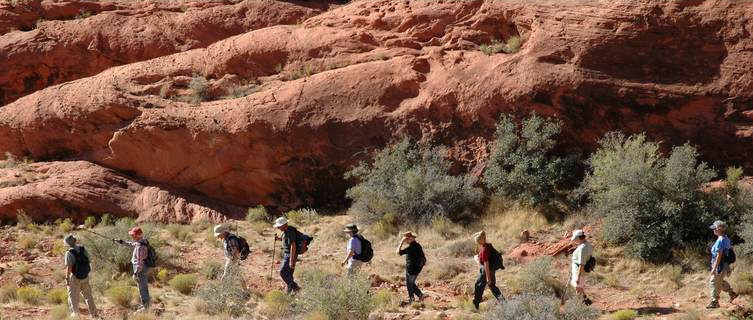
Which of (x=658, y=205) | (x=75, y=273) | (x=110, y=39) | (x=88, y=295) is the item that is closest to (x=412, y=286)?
(x=88, y=295)

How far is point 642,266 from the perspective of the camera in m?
14.6

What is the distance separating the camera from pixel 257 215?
19.2 metres

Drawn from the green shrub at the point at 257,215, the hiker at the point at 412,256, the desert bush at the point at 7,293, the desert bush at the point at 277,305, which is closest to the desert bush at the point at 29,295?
the desert bush at the point at 7,293

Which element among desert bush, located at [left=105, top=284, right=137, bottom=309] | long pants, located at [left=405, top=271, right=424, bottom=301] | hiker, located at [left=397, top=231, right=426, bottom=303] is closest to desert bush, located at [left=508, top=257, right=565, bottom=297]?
long pants, located at [left=405, top=271, right=424, bottom=301]

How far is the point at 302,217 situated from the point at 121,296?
6469 millimetres

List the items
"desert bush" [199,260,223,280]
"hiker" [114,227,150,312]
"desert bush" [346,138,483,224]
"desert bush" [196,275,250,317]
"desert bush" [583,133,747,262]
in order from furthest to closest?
"desert bush" [346,138,483,224] < "desert bush" [199,260,223,280] < "desert bush" [583,133,747,262] < "desert bush" [196,275,250,317] < "hiker" [114,227,150,312]

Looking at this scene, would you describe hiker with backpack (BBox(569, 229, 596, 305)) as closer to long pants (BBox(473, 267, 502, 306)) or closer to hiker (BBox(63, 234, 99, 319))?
long pants (BBox(473, 267, 502, 306))

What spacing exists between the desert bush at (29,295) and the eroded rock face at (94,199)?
217 inches

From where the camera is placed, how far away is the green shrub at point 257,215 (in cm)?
1925

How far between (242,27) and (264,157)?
5.35 m

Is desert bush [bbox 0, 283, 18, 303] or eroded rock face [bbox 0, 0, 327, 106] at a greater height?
eroded rock face [bbox 0, 0, 327, 106]

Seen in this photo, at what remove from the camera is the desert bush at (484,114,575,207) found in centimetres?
1734

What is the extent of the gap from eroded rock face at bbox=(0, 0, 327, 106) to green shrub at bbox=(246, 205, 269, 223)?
6047 millimetres

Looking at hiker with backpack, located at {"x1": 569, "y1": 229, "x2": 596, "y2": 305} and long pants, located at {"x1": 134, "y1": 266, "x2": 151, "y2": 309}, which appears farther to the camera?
long pants, located at {"x1": 134, "y1": 266, "x2": 151, "y2": 309}
